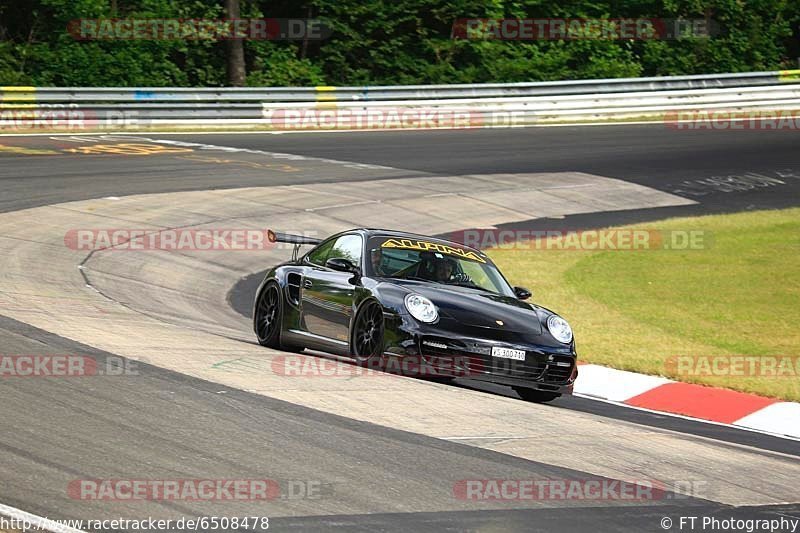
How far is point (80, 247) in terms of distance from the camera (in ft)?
57.9

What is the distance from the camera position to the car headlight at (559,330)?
10.9 meters

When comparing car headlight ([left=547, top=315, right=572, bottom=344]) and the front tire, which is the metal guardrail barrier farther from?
car headlight ([left=547, top=315, right=572, bottom=344])

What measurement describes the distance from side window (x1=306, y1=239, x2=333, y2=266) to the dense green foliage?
→ 22.3 meters

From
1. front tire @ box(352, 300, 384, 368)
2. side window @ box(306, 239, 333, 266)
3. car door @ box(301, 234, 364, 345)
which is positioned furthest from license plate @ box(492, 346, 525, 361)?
side window @ box(306, 239, 333, 266)

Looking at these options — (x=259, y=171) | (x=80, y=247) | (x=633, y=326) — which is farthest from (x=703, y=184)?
(x=80, y=247)

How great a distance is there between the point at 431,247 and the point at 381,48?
27161mm

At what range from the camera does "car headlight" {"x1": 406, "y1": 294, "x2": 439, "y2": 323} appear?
1040 cm

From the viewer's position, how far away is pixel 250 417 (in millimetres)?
8094

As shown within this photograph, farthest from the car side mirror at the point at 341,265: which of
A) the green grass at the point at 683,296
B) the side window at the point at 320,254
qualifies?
the green grass at the point at 683,296

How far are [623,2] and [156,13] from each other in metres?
15.4

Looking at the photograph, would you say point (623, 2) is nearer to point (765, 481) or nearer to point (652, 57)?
point (652, 57)

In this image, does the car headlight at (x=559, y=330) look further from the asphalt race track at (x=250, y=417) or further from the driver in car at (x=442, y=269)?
the driver in car at (x=442, y=269)

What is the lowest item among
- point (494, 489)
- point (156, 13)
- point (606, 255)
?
point (606, 255)

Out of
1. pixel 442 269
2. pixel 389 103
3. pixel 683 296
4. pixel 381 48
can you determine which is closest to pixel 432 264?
pixel 442 269
